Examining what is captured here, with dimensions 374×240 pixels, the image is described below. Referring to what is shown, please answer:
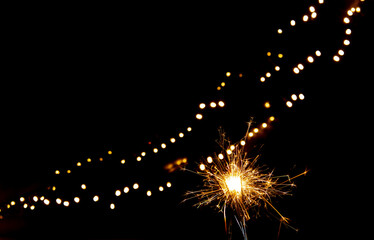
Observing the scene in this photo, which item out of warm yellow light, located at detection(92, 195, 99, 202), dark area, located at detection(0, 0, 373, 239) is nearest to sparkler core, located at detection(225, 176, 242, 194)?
dark area, located at detection(0, 0, 373, 239)

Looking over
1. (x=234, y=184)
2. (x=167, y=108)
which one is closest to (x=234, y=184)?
(x=234, y=184)

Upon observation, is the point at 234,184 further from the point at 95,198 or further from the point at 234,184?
the point at 95,198

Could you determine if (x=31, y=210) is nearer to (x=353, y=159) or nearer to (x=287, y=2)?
(x=353, y=159)

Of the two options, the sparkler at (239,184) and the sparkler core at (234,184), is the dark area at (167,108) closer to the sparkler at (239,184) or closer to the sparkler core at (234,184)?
the sparkler at (239,184)

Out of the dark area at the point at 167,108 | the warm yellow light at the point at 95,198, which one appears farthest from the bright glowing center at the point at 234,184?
the warm yellow light at the point at 95,198

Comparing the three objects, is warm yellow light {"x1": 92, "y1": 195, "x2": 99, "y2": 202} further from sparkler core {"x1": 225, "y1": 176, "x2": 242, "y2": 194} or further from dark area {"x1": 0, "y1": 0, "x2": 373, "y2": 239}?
sparkler core {"x1": 225, "y1": 176, "x2": 242, "y2": 194}

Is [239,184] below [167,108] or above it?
below
